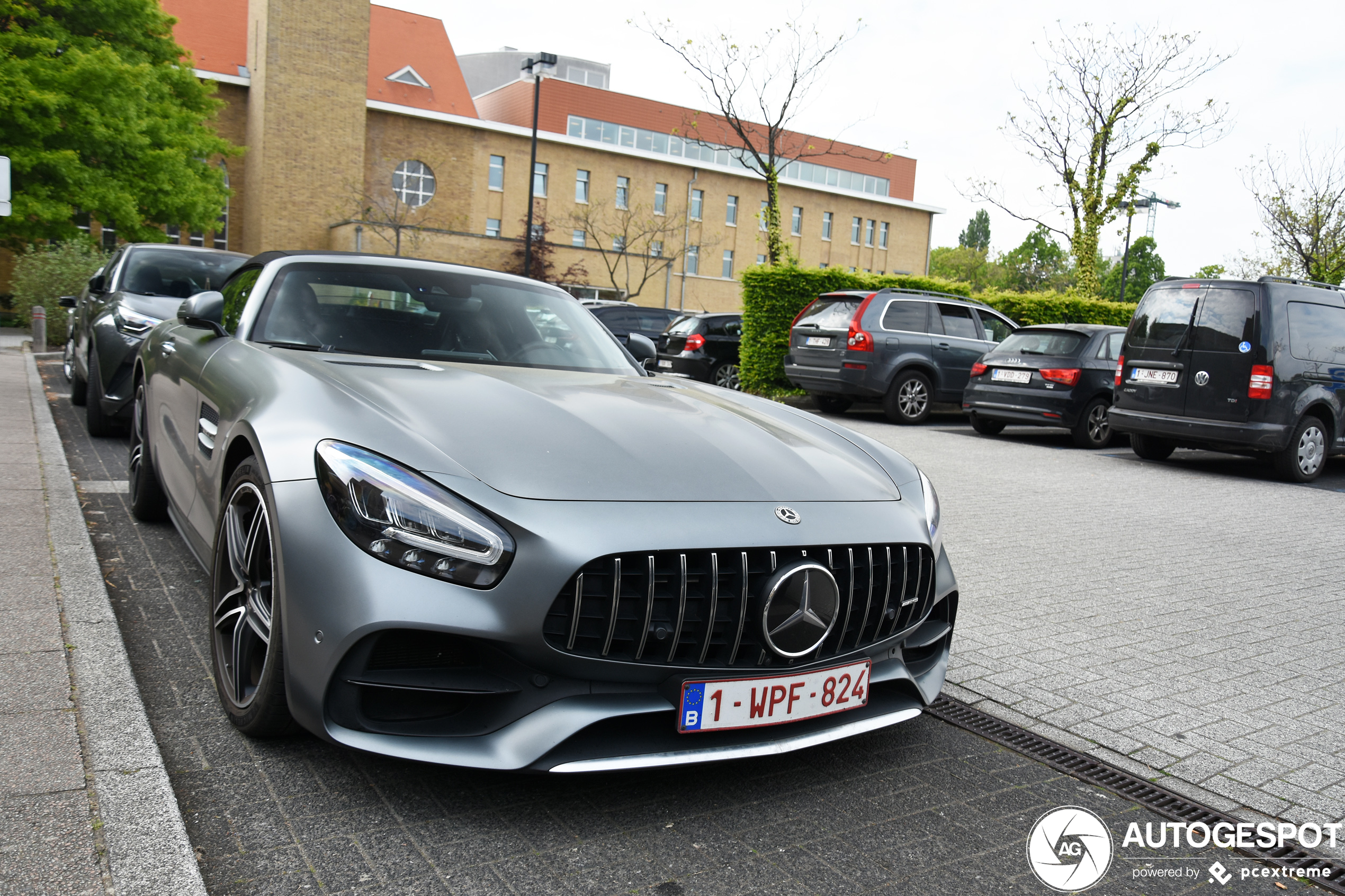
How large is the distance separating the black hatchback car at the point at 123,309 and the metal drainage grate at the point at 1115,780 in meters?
5.68

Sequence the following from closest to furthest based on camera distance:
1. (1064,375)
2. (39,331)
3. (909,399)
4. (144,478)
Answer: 1. (144,478)
2. (1064,375)
3. (909,399)
4. (39,331)

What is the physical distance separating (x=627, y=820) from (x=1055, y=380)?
37.1 ft

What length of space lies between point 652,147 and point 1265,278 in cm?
4975

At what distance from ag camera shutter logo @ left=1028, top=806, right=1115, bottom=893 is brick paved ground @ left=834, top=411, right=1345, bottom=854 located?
1.61 ft

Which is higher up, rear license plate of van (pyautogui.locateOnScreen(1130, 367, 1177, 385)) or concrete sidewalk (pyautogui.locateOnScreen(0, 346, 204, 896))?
rear license plate of van (pyautogui.locateOnScreen(1130, 367, 1177, 385))

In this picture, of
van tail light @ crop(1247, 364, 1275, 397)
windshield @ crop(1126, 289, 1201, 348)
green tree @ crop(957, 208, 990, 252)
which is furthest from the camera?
green tree @ crop(957, 208, 990, 252)

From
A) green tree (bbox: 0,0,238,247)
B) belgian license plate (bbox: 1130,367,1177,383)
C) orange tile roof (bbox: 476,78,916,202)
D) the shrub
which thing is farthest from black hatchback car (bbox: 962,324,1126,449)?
orange tile roof (bbox: 476,78,916,202)

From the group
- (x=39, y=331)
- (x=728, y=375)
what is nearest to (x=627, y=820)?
(x=728, y=375)

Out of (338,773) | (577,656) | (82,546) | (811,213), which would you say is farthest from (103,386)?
(811,213)

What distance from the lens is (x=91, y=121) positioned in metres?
23.6

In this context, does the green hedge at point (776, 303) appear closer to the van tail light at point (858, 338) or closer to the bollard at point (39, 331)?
the van tail light at point (858, 338)

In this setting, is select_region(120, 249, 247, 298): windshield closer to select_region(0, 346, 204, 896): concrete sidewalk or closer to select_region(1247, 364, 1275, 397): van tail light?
select_region(0, 346, 204, 896): concrete sidewalk

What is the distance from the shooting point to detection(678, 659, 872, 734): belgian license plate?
2.42 meters

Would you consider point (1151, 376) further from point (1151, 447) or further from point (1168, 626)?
point (1168, 626)
